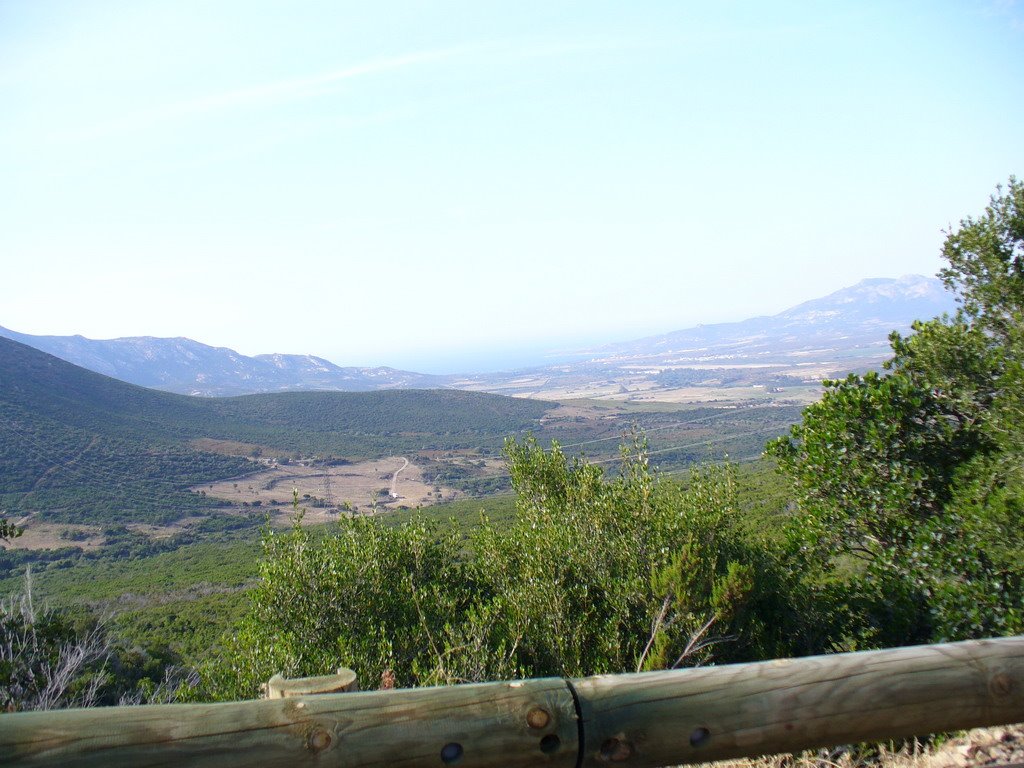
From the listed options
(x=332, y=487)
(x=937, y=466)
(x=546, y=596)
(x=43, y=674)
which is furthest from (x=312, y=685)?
(x=332, y=487)

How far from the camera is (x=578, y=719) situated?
2.28 metres

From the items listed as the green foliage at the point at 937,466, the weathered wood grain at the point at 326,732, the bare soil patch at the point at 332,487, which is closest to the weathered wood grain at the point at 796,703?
the weathered wood grain at the point at 326,732

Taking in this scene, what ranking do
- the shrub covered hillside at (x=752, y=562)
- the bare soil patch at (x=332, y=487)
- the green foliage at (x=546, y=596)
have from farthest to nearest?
1. the bare soil patch at (x=332, y=487)
2. the green foliage at (x=546, y=596)
3. the shrub covered hillside at (x=752, y=562)

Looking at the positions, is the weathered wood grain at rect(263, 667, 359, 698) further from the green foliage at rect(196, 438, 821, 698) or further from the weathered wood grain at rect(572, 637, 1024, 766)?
the green foliage at rect(196, 438, 821, 698)

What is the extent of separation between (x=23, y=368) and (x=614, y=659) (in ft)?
415

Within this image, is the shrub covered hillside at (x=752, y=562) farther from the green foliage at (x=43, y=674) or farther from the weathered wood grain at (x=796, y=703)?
the weathered wood grain at (x=796, y=703)

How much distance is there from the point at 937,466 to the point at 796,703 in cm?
1021

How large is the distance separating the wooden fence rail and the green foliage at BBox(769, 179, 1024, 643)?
284 inches

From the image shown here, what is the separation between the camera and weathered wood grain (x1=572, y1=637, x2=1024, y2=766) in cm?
230

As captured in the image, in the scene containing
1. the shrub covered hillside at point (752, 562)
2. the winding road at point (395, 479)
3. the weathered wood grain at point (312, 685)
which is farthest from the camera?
the winding road at point (395, 479)

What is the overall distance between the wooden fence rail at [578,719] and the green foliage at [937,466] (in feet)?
23.7

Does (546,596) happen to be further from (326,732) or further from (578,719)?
(326,732)

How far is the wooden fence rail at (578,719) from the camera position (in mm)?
2012

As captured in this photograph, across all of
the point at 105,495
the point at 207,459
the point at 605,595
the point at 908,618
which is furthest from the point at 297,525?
the point at 207,459
